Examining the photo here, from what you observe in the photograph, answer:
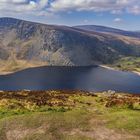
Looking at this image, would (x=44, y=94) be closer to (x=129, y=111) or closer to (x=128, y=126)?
(x=129, y=111)

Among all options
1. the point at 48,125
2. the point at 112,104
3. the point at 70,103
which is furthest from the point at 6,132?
the point at 112,104

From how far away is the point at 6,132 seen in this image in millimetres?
36062

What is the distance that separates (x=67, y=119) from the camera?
39406 millimetres

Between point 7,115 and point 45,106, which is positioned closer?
point 7,115

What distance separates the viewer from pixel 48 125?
3753 cm

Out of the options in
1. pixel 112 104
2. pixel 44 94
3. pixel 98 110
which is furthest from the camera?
pixel 44 94

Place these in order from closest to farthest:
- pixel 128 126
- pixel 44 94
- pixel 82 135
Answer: pixel 82 135 < pixel 128 126 < pixel 44 94

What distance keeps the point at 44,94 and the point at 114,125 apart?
2010cm

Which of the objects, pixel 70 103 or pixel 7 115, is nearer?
pixel 7 115

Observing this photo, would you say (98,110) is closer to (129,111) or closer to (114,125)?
(129,111)

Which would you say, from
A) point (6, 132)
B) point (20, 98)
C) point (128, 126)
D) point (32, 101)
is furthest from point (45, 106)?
point (128, 126)

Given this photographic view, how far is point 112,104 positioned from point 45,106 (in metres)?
9.87

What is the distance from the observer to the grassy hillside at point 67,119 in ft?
115

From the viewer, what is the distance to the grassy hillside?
34938 mm
